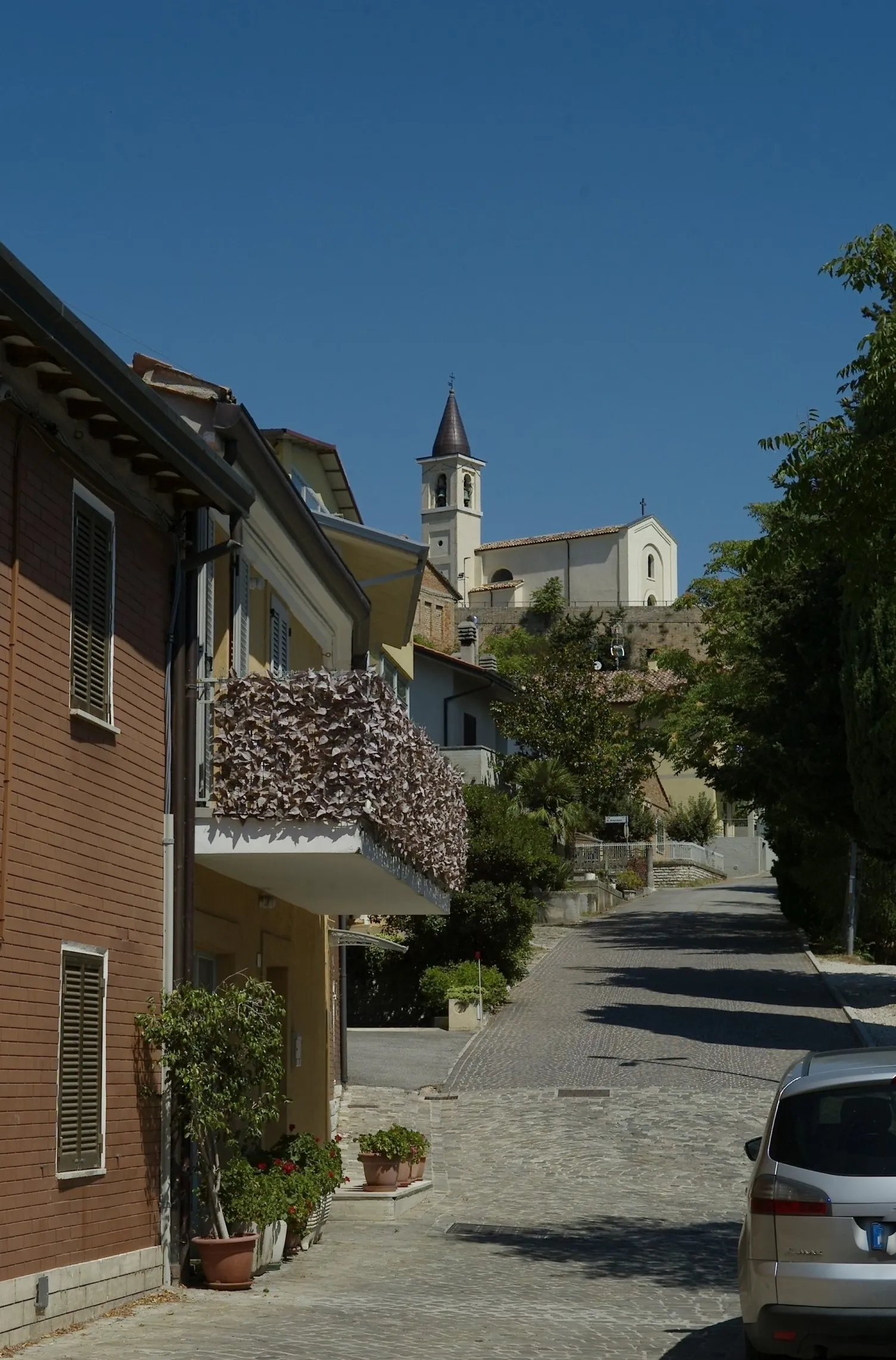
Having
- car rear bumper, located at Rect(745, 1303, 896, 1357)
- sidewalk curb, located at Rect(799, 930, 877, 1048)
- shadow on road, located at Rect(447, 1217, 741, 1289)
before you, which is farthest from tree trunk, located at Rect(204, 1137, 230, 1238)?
sidewalk curb, located at Rect(799, 930, 877, 1048)


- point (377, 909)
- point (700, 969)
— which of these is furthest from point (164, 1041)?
point (700, 969)

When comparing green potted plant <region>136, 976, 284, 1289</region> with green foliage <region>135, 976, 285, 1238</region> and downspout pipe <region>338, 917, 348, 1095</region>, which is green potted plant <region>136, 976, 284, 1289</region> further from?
downspout pipe <region>338, 917, 348, 1095</region>

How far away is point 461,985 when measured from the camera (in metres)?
32.8

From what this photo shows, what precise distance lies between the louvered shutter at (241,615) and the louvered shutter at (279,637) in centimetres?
151

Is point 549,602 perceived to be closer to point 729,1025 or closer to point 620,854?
point 620,854

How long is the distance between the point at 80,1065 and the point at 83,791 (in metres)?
1.64

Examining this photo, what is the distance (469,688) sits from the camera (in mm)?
52469

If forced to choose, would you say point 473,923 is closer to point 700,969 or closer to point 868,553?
point 700,969

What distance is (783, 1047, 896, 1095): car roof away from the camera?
8.15 metres

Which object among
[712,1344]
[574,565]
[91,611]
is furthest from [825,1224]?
[574,565]

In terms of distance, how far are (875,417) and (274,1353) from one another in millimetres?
9045

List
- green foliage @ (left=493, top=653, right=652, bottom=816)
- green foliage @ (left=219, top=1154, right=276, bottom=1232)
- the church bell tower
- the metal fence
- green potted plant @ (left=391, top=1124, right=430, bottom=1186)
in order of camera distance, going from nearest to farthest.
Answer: green foliage @ (left=219, top=1154, right=276, bottom=1232) < green potted plant @ (left=391, top=1124, right=430, bottom=1186) < green foliage @ (left=493, top=653, right=652, bottom=816) < the metal fence < the church bell tower

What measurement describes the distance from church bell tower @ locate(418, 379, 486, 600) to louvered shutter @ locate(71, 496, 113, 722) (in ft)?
377

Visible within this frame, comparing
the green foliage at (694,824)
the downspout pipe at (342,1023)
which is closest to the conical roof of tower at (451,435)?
the green foliage at (694,824)
